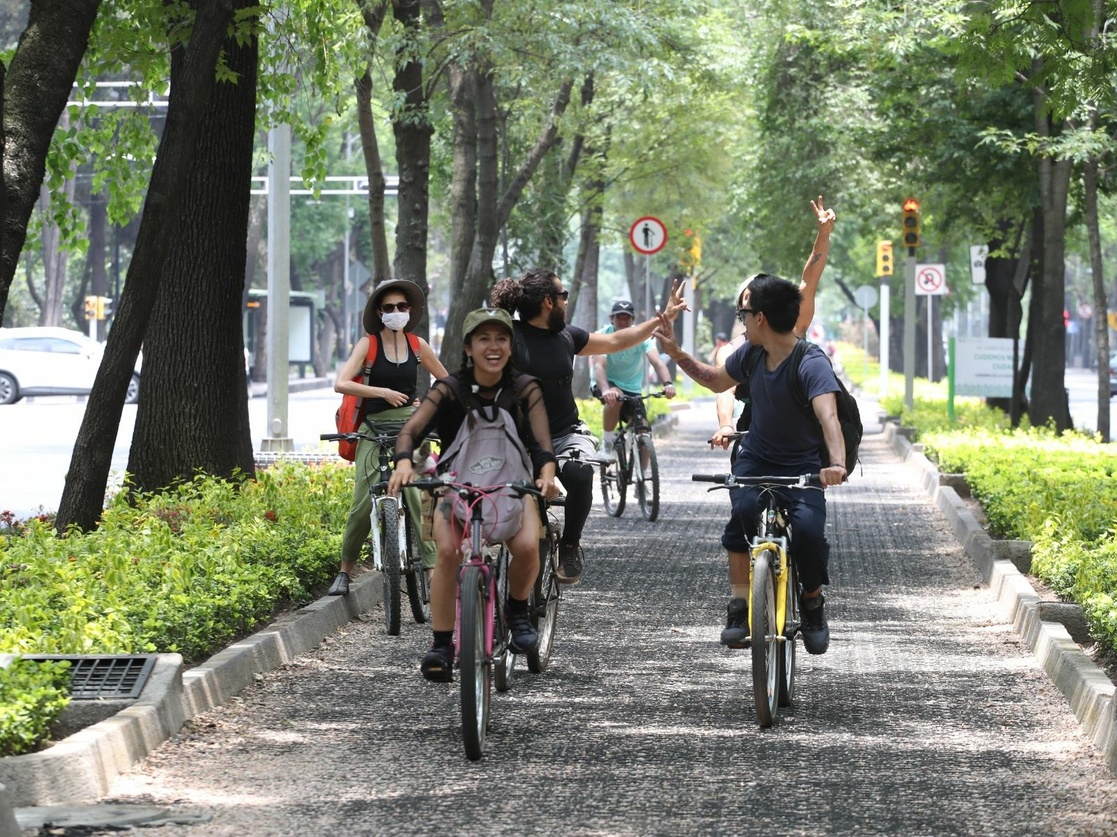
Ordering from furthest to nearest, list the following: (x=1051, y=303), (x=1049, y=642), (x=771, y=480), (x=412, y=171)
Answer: (x=1051, y=303) < (x=412, y=171) < (x=1049, y=642) < (x=771, y=480)

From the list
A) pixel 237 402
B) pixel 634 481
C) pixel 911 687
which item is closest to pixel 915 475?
pixel 634 481

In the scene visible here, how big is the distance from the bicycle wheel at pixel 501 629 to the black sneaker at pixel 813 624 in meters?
1.21

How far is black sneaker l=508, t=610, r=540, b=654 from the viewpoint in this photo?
770cm

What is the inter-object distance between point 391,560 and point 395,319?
1.31 m

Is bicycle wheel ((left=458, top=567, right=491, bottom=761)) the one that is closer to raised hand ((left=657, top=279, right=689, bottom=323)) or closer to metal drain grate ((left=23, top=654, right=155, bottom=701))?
metal drain grate ((left=23, top=654, right=155, bottom=701))

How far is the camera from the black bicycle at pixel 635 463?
1620cm

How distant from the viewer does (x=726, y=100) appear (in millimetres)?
37375

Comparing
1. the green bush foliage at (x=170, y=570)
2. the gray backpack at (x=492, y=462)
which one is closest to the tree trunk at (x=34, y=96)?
the green bush foliage at (x=170, y=570)

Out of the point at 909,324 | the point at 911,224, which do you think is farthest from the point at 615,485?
the point at 909,324

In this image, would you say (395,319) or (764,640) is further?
(395,319)

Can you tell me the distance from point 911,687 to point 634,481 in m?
7.97

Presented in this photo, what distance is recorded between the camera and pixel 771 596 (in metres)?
7.40

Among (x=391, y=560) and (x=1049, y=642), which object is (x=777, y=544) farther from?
(x=391, y=560)

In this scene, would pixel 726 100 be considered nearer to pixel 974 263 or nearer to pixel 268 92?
pixel 974 263
